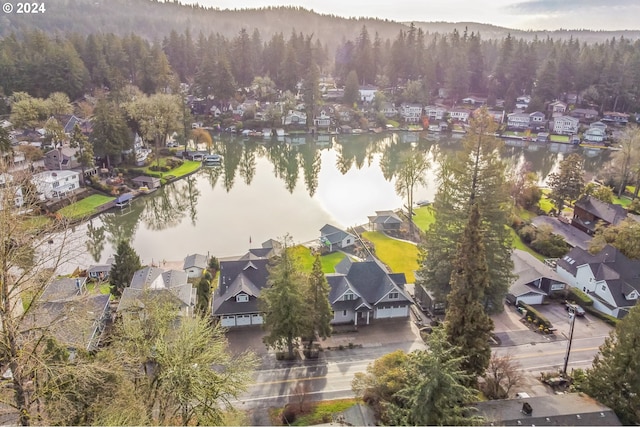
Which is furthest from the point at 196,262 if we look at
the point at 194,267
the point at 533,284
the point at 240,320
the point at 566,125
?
the point at 566,125

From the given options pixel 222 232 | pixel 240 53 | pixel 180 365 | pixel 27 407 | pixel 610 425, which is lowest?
pixel 222 232

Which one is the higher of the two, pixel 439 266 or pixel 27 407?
pixel 27 407

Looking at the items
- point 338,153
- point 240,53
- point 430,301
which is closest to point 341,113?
point 338,153

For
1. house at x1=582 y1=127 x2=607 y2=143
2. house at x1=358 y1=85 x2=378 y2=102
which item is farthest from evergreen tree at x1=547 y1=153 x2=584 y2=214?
house at x1=358 y1=85 x2=378 y2=102

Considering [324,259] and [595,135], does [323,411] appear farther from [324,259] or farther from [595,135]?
[595,135]

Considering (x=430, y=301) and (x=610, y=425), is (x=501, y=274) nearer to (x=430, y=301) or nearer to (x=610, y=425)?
(x=430, y=301)

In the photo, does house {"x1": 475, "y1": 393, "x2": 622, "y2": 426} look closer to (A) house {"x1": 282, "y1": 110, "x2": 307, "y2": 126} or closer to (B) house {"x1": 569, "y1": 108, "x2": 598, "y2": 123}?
(A) house {"x1": 282, "y1": 110, "x2": 307, "y2": 126}

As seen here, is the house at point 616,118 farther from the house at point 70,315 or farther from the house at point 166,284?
the house at point 70,315
